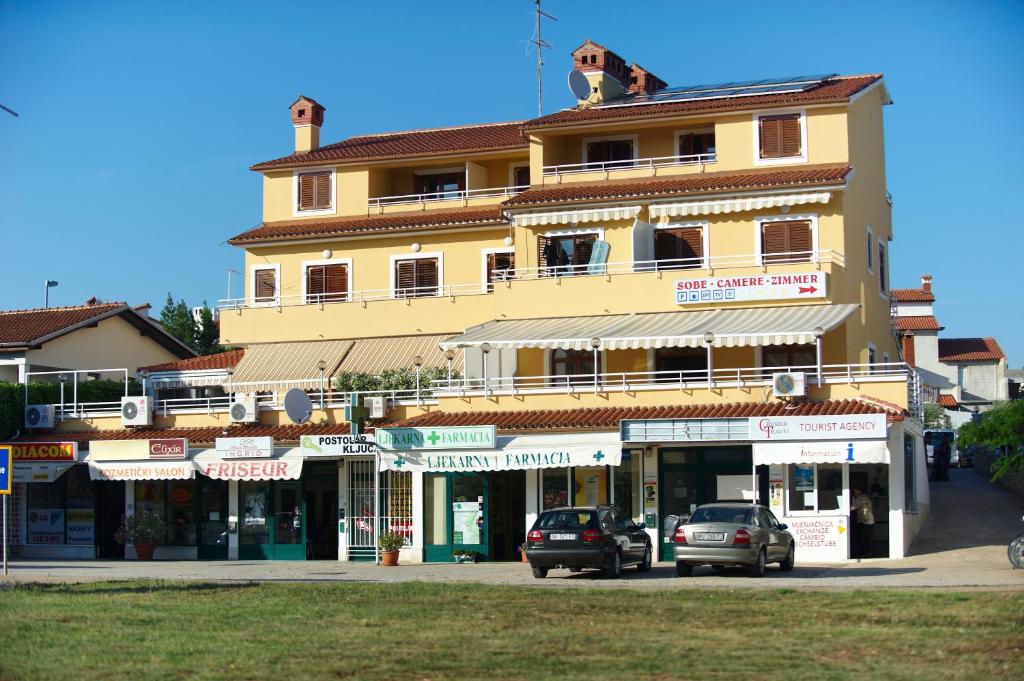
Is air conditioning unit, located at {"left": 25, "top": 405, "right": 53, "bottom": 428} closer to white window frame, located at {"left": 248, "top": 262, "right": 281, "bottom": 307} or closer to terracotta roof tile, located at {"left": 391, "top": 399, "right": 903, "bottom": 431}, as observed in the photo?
white window frame, located at {"left": 248, "top": 262, "right": 281, "bottom": 307}

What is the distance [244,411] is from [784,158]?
62.1 ft

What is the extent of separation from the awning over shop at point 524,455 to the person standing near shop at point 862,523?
20.8 ft

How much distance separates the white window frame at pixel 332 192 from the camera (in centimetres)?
5362

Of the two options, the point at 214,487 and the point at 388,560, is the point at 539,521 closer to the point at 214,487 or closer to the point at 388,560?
the point at 388,560

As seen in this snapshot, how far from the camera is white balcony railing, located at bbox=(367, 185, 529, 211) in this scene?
51.6 metres

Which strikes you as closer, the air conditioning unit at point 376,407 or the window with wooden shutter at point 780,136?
the air conditioning unit at point 376,407

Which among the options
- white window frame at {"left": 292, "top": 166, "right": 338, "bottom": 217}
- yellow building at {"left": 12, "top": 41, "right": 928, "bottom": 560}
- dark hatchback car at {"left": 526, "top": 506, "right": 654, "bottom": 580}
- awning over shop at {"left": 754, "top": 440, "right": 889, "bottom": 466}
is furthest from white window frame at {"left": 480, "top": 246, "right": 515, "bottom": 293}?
dark hatchback car at {"left": 526, "top": 506, "right": 654, "bottom": 580}

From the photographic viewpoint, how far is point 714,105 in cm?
4594

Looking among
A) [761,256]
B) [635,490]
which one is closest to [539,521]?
[635,490]

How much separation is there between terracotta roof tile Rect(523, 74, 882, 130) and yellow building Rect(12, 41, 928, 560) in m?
0.14

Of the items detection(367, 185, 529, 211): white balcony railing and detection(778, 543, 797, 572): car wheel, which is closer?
detection(778, 543, 797, 572): car wheel

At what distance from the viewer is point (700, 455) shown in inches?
1517

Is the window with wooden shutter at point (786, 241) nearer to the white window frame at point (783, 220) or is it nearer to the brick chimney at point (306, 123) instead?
the white window frame at point (783, 220)

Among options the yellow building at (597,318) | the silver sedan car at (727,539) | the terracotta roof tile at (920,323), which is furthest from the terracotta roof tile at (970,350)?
the silver sedan car at (727,539)
